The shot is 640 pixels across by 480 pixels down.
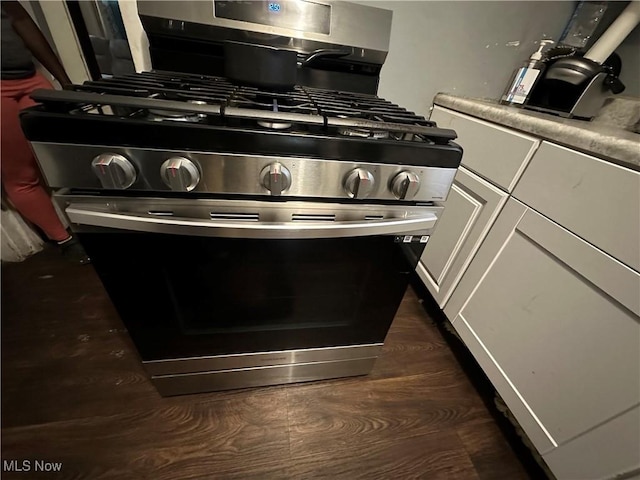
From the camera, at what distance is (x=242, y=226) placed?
459 millimetres

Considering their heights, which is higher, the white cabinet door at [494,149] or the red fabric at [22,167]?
the white cabinet door at [494,149]

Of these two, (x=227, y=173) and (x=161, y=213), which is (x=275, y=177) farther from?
(x=161, y=213)

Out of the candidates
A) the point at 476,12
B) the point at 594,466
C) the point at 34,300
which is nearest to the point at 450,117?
the point at 476,12

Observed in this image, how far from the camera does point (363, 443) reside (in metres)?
0.82

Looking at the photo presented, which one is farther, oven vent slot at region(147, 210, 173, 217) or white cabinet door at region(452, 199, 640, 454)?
white cabinet door at region(452, 199, 640, 454)

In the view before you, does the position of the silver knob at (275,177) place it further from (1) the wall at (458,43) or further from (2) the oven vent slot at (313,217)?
(1) the wall at (458,43)

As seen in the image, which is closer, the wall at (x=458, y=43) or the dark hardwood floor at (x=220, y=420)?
the dark hardwood floor at (x=220, y=420)

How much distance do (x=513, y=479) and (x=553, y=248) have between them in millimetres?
701

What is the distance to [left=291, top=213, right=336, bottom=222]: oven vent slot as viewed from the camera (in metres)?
0.48

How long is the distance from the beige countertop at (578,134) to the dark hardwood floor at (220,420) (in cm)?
83

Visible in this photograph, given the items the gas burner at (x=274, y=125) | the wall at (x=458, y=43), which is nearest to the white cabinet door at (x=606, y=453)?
the gas burner at (x=274, y=125)

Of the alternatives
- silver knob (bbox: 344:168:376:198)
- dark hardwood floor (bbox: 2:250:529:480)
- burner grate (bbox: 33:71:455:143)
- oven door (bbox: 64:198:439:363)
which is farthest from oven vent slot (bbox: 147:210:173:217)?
dark hardwood floor (bbox: 2:250:529:480)

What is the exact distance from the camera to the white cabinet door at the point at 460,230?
0.86 metres

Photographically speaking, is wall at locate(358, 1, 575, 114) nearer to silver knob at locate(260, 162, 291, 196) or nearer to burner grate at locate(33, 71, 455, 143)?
burner grate at locate(33, 71, 455, 143)
